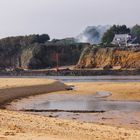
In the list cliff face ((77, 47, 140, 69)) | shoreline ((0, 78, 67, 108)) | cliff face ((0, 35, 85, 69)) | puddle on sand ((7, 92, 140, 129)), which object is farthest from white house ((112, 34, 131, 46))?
puddle on sand ((7, 92, 140, 129))

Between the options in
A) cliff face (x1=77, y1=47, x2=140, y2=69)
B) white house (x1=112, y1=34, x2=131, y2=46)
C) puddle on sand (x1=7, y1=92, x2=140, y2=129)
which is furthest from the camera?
white house (x1=112, y1=34, x2=131, y2=46)

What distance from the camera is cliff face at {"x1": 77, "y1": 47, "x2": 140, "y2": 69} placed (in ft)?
341

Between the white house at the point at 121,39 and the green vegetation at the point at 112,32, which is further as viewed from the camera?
the green vegetation at the point at 112,32

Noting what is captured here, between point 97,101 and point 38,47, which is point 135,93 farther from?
point 38,47

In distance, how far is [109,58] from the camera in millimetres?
109250

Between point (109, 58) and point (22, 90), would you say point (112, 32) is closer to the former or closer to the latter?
point (109, 58)

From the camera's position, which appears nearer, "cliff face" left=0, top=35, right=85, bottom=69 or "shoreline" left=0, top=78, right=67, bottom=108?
"shoreline" left=0, top=78, right=67, bottom=108

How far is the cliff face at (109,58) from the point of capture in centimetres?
10394

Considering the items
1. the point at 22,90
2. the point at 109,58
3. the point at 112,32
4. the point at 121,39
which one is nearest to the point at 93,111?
the point at 22,90

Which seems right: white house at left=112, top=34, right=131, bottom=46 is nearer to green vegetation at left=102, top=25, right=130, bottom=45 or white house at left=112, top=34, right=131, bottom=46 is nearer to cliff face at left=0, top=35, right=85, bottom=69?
green vegetation at left=102, top=25, right=130, bottom=45

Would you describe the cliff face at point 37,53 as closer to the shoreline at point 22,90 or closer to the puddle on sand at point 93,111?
the shoreline at point 22,90

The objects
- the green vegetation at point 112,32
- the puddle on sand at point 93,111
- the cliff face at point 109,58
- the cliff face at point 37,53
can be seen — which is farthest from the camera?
the green vegetation at point 112,32

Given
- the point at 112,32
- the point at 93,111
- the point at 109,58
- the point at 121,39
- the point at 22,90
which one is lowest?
the point at 93,111

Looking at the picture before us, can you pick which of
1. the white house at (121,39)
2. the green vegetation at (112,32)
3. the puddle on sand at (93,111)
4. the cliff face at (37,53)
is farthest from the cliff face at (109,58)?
the puddle on sand at (93,111)
